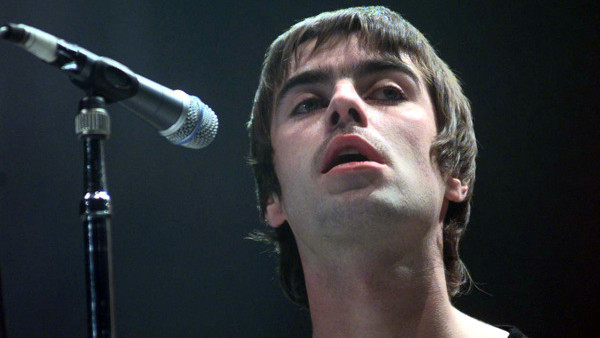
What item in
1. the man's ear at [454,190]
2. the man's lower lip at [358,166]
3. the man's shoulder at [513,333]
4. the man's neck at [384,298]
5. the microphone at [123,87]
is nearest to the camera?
the microphone at [123,87]

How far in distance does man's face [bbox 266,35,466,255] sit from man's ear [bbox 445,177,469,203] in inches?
0.5

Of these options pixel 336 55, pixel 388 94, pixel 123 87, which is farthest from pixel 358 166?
pixel 123 87

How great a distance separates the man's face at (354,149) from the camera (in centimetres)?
175

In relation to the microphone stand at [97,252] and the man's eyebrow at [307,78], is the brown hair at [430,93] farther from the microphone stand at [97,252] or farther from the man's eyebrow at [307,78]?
the microphone stand at [97,252]

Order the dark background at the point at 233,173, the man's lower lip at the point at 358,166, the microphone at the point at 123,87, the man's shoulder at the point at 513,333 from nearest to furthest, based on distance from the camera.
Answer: the microphone at the point at 123,87 < the man's lower lip at the point at 358,166 < the man's shoulder at the point at 513,333 < the dark background at the point at 233,173

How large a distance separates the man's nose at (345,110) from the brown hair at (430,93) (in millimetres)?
319

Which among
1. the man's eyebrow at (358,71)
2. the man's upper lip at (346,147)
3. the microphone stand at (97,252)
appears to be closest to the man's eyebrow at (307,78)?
the man's eyebrow at (358,71)

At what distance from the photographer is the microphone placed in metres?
1.16

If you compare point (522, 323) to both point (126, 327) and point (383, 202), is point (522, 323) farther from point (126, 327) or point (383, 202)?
point (126, 327)

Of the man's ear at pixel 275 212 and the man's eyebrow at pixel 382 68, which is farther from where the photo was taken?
the man's ear at pixel 275 212

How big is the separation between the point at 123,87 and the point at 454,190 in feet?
4.15

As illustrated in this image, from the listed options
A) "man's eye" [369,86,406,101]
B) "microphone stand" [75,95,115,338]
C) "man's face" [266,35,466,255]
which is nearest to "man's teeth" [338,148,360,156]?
"man's face" [266,35,466,255]

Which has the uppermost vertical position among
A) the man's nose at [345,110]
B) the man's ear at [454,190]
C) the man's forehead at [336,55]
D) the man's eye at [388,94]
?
the man's forehead at [336,55]

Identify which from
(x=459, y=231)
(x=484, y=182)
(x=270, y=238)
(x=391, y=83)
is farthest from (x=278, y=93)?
(x=484, y=182)
